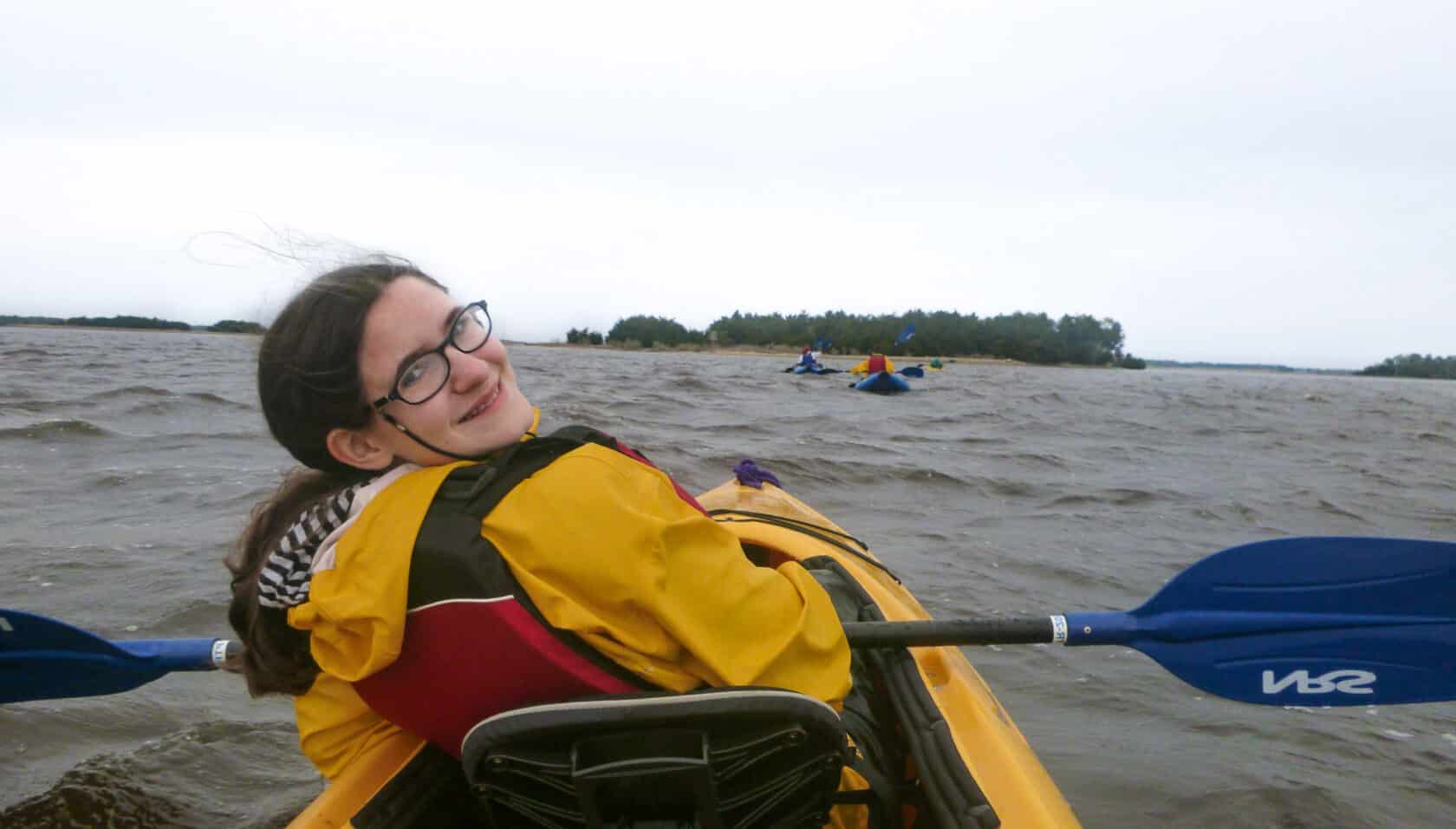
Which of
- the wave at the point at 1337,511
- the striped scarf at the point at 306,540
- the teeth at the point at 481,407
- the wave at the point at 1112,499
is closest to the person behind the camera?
the striped scarf at the point at 306,540

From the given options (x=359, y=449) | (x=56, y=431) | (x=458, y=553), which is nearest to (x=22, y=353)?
(x=56, y=431)

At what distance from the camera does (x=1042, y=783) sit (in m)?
1.80

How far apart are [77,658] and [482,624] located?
6.36 ft

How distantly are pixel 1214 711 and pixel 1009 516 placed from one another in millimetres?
2962

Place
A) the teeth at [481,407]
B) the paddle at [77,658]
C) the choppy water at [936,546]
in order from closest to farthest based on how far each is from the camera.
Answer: the teeth at [481,407]
the paddle at [77,658]
the choppy water at [936,546]

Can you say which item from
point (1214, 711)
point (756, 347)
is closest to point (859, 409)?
point (1214, 711)

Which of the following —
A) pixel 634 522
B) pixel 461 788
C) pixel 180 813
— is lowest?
pixel 180 813

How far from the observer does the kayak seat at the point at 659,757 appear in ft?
3.81

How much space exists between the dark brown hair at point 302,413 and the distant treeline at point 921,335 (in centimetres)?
5998

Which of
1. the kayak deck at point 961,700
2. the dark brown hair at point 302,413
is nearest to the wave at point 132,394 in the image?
the kayak deck at point 961,700

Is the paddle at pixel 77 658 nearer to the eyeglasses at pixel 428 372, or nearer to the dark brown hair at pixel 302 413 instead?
the dark brown hair at pixel 302 413

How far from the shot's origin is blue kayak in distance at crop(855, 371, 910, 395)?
740 inches

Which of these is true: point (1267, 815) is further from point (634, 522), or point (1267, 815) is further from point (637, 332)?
point (637, 332)

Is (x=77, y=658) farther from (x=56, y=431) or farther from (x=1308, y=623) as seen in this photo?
(x=56, y=431)
